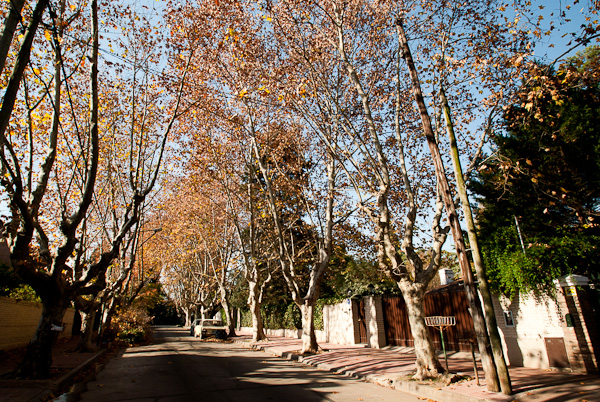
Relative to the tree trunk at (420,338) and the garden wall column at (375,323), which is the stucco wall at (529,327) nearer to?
the tree trunk at (420,338)

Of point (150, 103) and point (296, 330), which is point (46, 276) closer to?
point (150, 103)

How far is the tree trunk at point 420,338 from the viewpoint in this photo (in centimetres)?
830

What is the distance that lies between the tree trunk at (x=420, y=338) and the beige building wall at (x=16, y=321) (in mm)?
15698

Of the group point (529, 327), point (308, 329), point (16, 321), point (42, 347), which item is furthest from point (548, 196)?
point (16, 321)

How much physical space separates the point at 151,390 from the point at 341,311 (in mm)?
13911

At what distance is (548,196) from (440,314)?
6582mm

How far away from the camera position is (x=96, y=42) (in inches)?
323

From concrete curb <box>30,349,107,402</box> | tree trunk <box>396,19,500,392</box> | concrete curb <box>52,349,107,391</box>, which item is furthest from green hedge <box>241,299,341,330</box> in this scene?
tree trunk <box>396,19,500,392</box>

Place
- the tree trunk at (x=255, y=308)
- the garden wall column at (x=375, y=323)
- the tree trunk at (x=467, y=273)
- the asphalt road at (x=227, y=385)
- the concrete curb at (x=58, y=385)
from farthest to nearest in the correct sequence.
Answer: the tree trunk at (x=255, y=308), the garden wall column at (x=375, y=323), the asphalt road at (x=227, y=385), the concrete curb at (x=58, y=385), the tree trunk at (x=467, y=273)

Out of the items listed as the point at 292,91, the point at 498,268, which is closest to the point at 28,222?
the point at 292,91

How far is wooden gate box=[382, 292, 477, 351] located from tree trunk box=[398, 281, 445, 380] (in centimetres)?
363

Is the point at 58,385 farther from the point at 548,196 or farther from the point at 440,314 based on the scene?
the point at 548,196

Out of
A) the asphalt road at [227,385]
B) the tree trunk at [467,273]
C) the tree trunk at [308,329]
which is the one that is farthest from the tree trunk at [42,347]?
the tree trunk at [467,273]

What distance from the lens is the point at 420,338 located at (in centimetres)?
852
